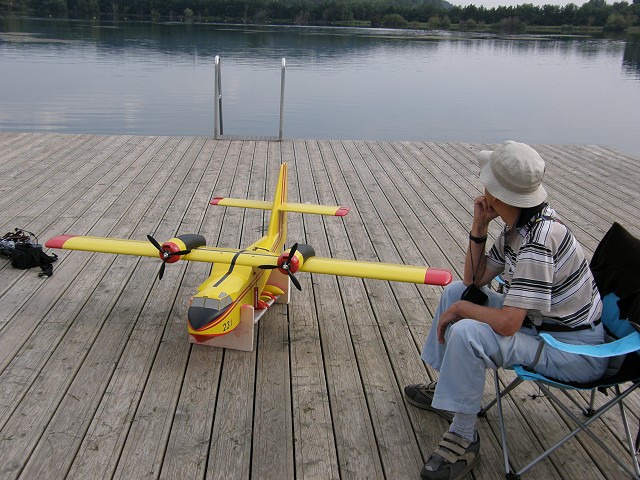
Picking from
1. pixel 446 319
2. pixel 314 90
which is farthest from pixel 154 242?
pixel 314 90

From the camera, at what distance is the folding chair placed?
8.20 ft

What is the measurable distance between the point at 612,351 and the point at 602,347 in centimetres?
7

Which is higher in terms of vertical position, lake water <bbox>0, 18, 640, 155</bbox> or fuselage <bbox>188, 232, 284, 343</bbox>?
fuselage <bbox>188, 232, 284, 343</bbox>

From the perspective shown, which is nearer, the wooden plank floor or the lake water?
the wooden plank floor

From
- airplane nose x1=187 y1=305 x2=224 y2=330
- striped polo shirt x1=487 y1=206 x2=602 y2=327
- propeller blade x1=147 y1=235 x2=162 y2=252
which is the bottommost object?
airplane nose x1=187 y1=305 x2=224 y2=330

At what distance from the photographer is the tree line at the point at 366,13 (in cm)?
A: 5853

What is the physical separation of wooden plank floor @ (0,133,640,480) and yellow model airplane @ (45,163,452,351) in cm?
21

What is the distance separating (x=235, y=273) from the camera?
3.81 metres

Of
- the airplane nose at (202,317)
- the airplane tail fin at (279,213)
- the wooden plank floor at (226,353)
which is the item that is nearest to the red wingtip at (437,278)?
the wooden plank floor at (226,353)

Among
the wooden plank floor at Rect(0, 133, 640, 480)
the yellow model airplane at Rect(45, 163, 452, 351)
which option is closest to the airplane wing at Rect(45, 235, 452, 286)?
the yellow model airplane at Rect(45, 163, 452, 351)

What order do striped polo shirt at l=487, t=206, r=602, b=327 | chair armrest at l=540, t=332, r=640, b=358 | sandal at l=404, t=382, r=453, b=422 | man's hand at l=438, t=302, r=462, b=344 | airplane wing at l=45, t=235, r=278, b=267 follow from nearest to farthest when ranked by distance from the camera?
chair armrest at l=540, t=332, r=640, b=358, striped polo shirt at l=487, t=206, r=602, b=327, man's hand at l=438, t=302, r=462, b=344, sandal at l=404, t=382, r=453, b=422, airplane wing at l=45, t=235, r=278, b=267

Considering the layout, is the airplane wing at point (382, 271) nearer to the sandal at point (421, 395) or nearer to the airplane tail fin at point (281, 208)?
the sandal at point (421, 395)

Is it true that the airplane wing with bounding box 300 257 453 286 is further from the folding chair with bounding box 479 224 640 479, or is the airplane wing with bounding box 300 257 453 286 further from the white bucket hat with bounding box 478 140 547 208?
the white bucket hat with bounding box 478 140 547 208

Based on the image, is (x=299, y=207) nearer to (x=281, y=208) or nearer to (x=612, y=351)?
(x=281, y=208)
